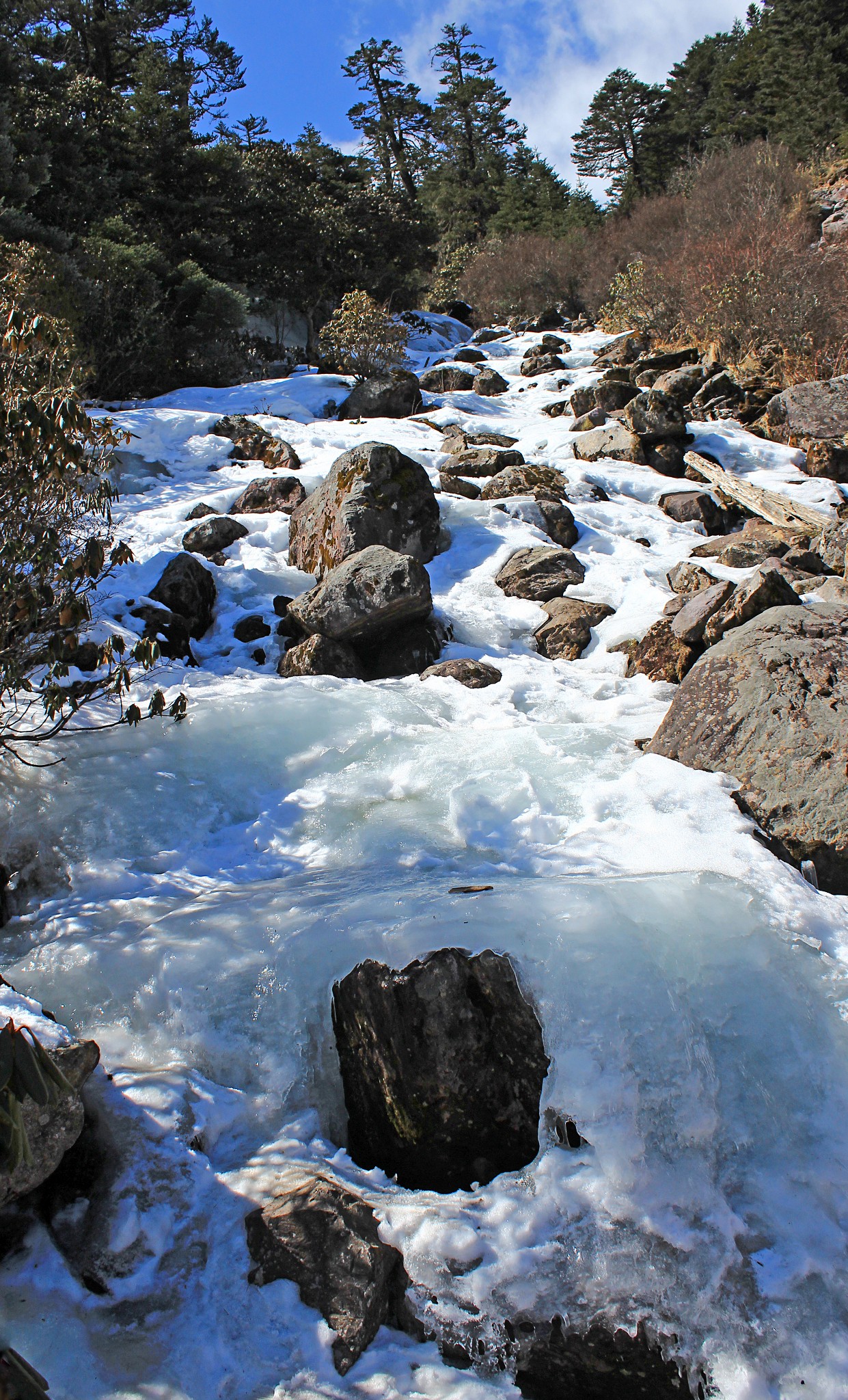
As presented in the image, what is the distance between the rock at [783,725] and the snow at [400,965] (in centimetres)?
23

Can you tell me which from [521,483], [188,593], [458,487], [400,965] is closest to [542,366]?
[521,483]

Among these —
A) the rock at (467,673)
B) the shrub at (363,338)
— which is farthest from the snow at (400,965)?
the shrub at (363,338)

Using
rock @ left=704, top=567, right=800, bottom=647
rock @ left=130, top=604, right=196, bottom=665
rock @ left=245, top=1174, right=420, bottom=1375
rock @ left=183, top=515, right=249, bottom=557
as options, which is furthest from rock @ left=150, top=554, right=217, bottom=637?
rock @ left=245, top=1174, right=420, bottom=1375

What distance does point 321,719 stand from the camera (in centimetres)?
515

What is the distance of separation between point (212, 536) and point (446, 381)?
26.9ft

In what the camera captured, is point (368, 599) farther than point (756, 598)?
Yes

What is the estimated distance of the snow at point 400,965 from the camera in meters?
2.08

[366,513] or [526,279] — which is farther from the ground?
[526,279]

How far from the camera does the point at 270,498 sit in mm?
8977

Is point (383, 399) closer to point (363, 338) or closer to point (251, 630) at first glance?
point (363, 338)

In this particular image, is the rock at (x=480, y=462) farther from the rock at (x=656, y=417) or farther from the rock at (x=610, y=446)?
the rock at (x=656, y=417)

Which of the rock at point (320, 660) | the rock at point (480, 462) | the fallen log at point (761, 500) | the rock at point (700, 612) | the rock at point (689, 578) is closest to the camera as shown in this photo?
the rock at point (700, 612)

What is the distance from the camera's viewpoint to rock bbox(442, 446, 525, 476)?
1007cm

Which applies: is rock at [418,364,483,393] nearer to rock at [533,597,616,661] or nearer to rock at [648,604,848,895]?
rock at [533,597,616,661]
